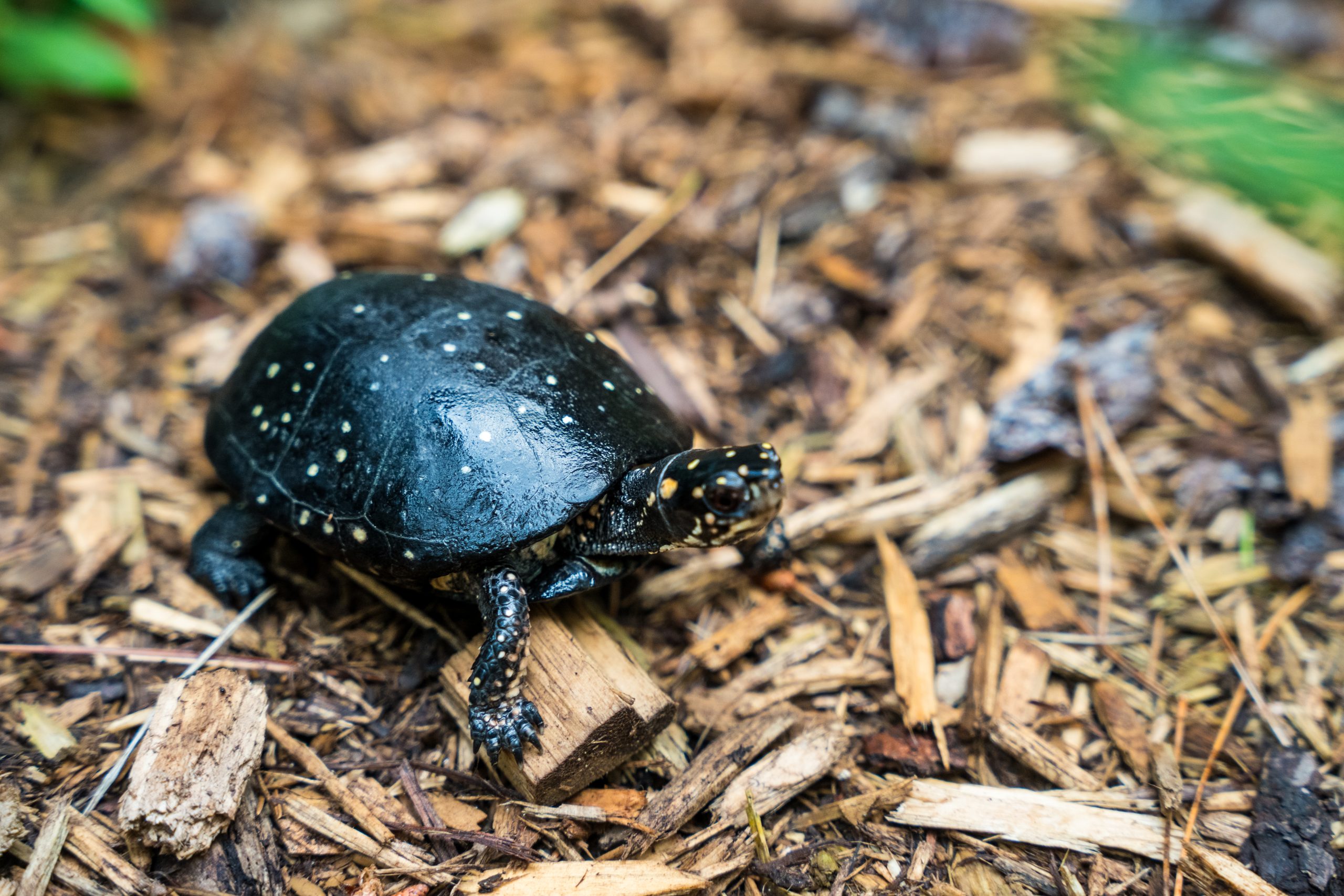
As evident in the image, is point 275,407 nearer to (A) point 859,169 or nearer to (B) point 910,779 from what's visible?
(B) point 910,779

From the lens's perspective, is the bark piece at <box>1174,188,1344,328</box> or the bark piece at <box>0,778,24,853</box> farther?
the bark piece at <box>1174,188,1344,328</box>

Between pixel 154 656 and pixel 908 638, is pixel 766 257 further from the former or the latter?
pixel 154 656

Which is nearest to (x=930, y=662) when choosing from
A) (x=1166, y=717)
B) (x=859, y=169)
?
(x=1166, y=717)

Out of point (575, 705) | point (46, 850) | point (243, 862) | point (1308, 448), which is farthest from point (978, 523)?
point (46, 850)

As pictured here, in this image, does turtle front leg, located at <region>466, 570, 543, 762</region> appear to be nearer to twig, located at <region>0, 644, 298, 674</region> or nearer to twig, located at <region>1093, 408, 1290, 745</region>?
twig, located at <region>0, 644, 298, 674</region>

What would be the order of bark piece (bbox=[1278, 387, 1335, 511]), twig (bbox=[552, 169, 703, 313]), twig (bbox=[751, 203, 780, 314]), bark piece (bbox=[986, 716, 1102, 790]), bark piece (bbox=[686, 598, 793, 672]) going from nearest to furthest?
1. bark piece (bbox=[986, 716, 1102, 790])
2. bark piece (bbox=[686, 598, 793, 672])
3. bark piece (bbox=[1278, 387, 1335, 511])
4. twig (bbox=[552, 169, 703, 313])
5. twig (bbox=[751, 203, 780, 314])

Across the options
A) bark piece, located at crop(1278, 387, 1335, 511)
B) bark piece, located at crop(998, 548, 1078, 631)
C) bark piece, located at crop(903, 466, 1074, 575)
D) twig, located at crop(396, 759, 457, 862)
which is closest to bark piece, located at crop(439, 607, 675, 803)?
twig, located at crop(396, 759, 457, 862)
